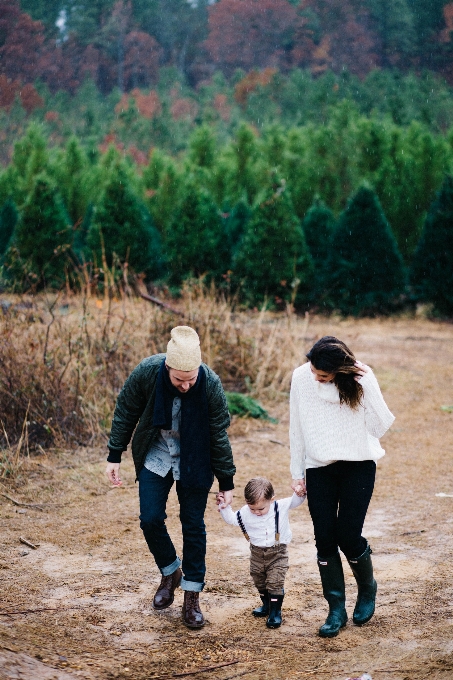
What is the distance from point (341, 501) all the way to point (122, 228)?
13.3 meters

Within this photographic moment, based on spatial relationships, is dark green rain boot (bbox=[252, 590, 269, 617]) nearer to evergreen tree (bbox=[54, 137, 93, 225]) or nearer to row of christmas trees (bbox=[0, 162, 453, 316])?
row of christmas trees (bbox=[0, 162, 453, 316])

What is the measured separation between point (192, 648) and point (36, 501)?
2758mm

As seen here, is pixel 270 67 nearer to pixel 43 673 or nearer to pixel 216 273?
pixel 216 273

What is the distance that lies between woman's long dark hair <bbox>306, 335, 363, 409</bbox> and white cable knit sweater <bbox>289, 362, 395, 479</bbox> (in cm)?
4

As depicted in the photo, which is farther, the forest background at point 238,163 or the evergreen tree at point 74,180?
the evergreen tree at point 74,180

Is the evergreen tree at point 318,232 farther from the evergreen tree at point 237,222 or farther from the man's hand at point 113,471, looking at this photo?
the man's hand at point 113,471

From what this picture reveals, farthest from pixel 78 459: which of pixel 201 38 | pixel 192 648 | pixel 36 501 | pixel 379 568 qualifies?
pixel 201 38

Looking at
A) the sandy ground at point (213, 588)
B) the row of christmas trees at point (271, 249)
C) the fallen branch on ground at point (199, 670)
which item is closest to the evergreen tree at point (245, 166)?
the row of christmas trees at point (271, 249)

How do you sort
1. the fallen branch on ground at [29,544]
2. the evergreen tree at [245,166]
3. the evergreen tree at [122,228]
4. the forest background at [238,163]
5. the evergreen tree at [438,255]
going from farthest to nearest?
the evergreen tree at [245,166], the evergreen tree at [122,228], the forest background at [238,163], the evergreen tree at [438,255], the fallen branch on ground at [29,544]

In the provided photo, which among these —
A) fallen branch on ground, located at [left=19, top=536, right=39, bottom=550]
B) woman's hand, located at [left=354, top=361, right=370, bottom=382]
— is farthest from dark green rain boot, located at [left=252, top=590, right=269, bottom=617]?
fallen branch on ground, located at [left=19, top=536, right=39, bottom=550]

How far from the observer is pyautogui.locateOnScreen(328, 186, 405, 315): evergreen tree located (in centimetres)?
1630

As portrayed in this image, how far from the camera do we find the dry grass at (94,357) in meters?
7.64

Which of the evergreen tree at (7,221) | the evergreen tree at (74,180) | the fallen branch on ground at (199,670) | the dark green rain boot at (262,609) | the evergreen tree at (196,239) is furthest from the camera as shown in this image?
the evergreen tree at (74,180)

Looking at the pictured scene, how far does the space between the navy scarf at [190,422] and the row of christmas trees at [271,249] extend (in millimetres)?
11886
